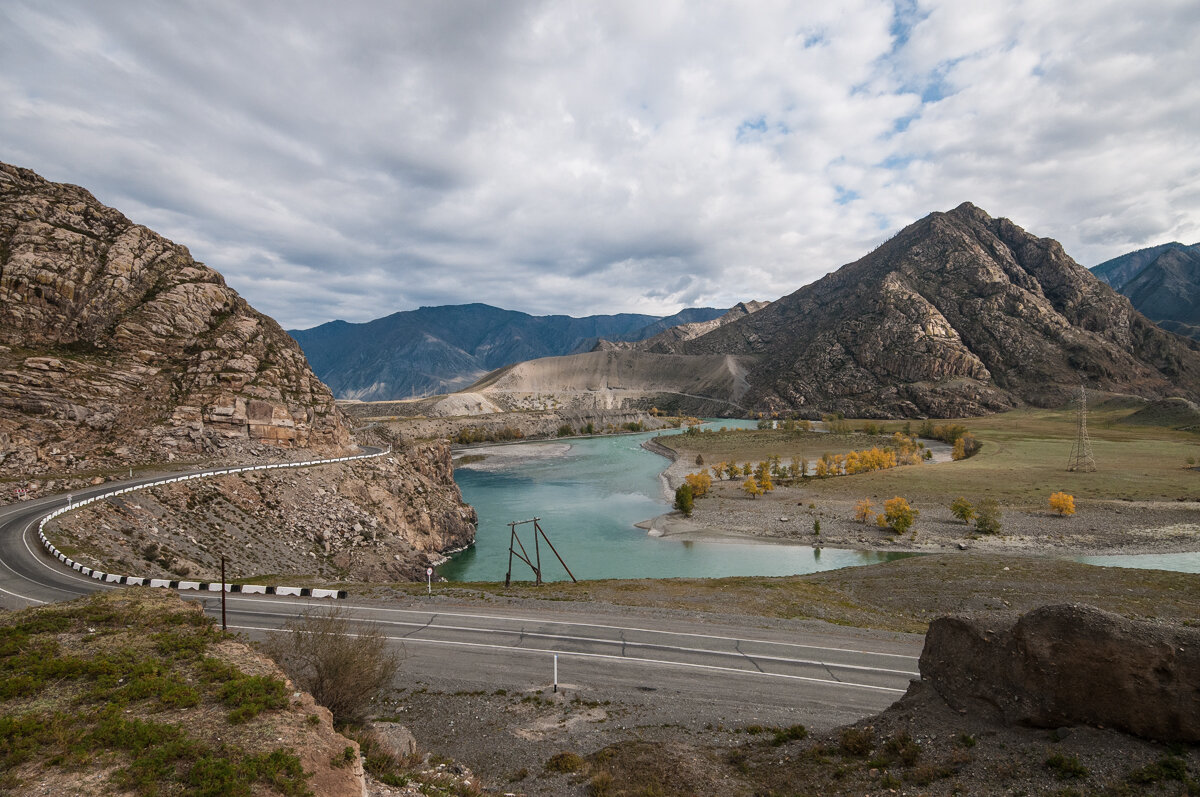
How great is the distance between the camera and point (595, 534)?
5200cm

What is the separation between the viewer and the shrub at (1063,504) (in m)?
49.3

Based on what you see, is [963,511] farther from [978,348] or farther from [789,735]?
[978,348]

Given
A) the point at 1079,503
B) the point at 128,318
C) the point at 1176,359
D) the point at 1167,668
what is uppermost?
the point at 1176,359

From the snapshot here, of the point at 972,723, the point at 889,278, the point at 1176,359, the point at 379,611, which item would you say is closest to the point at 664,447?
the point at 379,611

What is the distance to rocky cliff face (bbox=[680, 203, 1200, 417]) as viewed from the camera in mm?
152750

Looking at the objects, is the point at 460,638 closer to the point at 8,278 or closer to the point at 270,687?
the point at 270,687

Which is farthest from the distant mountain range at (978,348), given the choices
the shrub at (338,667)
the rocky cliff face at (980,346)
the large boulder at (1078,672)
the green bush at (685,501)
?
the shrub at (338,667)

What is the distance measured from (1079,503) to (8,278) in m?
96.0

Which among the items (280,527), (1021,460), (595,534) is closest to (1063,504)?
(1021,460)

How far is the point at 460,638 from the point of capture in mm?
18328

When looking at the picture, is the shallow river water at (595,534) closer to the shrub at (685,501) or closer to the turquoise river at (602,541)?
the turquoise river at (602,541)

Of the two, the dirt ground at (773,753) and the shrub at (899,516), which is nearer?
the dirt ground at (773,753)

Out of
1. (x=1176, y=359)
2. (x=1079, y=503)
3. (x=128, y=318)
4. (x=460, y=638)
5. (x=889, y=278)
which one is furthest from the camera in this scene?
(x=889, y=278)

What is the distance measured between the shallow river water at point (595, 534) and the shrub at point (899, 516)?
4.75 metres
